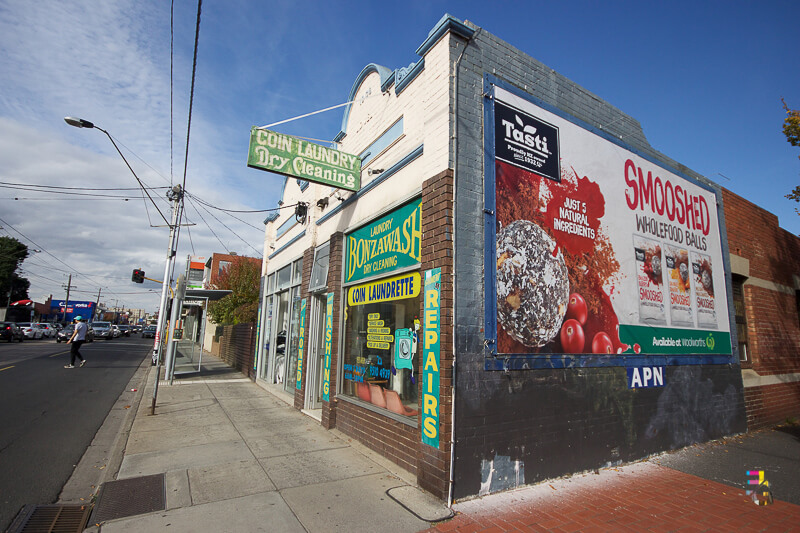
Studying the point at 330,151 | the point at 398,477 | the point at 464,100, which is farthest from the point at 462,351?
the point at 330,151

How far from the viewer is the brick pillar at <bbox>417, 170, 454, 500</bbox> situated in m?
4.65

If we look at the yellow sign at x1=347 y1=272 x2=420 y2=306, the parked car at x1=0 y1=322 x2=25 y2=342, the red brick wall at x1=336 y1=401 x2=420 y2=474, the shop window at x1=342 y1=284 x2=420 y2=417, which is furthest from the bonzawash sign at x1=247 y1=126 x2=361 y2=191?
the parked car at x1=0 y1=322 x2=25 y2=342

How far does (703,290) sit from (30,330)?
48561 mm

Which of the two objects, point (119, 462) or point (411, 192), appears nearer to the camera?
point (119, 462)

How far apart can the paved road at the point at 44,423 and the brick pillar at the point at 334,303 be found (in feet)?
12.0

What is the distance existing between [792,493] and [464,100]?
6.52 meters

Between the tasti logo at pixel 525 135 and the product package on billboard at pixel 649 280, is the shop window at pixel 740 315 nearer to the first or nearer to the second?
the product package on billboard at pixel 649 280

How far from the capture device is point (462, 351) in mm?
4848

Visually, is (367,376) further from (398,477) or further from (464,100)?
(464,100)

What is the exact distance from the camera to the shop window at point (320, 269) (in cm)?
880

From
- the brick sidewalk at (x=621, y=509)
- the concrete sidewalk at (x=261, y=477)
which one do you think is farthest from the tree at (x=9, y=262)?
the brick sidewalk at (x=621, y=509)

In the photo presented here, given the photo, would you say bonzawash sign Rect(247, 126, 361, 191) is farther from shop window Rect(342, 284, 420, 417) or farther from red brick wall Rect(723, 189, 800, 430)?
red brick wall Rect(723, 189, 800, 430)

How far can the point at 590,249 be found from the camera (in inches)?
254

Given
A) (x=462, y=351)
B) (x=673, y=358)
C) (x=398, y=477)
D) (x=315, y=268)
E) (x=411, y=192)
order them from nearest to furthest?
(x=462, y=351) → (x=398, y=477) → (x=411, y=192) → (x=673, y=358) → (x=315, y=268)
